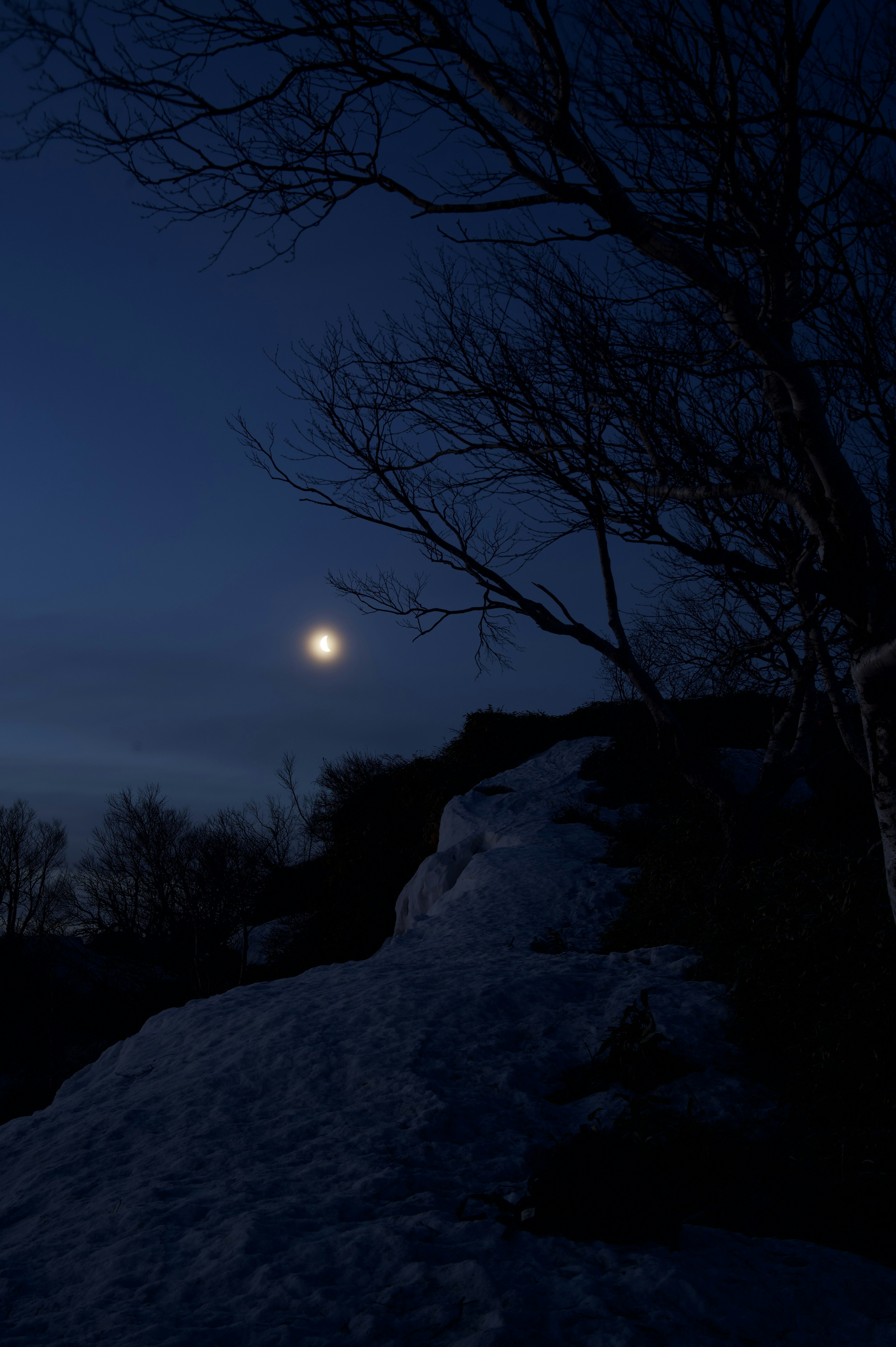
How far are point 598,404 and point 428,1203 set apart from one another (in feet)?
19.9

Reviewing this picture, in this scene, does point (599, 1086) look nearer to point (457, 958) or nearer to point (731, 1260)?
point (731, 1260)

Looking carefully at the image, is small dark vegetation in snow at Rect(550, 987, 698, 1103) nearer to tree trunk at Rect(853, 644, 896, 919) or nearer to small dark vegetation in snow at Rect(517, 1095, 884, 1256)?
small dark vegetation in snow at Rect(517, 1095, 884, 1256)

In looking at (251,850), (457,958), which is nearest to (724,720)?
(457,958)

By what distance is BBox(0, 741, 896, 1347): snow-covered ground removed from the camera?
248cm

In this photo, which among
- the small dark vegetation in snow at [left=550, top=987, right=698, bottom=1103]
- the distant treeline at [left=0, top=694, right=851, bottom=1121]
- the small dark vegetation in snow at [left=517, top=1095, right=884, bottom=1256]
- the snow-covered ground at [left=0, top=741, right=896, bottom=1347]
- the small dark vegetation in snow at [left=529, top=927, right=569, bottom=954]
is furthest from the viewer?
the distant treeline at [left=0, top=694, right=851, bottom=1121]

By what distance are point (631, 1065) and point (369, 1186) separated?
184 cm

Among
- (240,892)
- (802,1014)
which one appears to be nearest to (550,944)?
(802,1014)

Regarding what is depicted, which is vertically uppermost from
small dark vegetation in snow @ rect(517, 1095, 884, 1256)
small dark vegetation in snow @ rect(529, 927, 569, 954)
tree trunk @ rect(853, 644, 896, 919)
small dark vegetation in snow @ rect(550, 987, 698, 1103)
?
tree trunk @ rect(853, 644, 896, 919)

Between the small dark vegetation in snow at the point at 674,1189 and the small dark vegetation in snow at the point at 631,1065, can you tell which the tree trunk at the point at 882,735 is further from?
the small dark vegetation in snow at the point at 674,1189

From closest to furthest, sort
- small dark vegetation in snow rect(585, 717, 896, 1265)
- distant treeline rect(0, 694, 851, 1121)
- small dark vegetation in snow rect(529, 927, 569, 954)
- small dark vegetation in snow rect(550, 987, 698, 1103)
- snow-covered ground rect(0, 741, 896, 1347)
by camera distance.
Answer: snow-covered ground rect(0, 741, 896, 1347)
small dark vegetation in snow rect(585, 717, 896, 1265)
small dark vegetation in snow rect(550, 987, 698, 1103)
small dark vegetation in snow rect(529, 927, 569, 954)
distant treeline rect(0, 694, 851, 1121)

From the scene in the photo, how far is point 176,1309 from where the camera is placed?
2.51 meters

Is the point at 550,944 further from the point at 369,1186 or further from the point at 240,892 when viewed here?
the point at 240,892

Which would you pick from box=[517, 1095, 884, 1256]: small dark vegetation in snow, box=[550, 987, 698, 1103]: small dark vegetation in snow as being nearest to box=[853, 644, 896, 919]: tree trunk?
box=[550, 987, 698, 1103]: small dark vegetation in snow

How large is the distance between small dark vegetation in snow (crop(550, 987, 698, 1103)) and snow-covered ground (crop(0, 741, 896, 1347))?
11 cm
